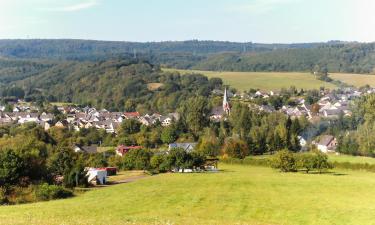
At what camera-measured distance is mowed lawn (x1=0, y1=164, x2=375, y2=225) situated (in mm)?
28531

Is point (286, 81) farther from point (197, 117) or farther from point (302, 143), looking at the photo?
point (197, 117)

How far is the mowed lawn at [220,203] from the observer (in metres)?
28.5

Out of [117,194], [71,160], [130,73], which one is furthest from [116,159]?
→ [130,73]

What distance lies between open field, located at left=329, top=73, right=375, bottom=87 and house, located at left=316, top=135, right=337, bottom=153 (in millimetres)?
74288

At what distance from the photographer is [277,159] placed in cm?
6438

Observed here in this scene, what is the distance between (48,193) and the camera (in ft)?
135

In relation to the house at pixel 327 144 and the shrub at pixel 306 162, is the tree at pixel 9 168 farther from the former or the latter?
the house at pixel 327 144

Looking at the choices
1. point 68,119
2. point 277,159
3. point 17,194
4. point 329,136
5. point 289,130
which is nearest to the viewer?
point 17,194

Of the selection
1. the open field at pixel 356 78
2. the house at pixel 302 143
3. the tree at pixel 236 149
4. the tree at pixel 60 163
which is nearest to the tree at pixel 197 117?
the house at pixel 302 143

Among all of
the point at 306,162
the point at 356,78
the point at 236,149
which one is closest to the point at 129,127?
the point at 236,149

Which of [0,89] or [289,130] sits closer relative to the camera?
[289,130]

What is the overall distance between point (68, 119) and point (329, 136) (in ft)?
210

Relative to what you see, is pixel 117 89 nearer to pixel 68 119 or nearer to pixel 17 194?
pixel 68 119

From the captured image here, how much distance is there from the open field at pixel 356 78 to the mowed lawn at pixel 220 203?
11970 cm
